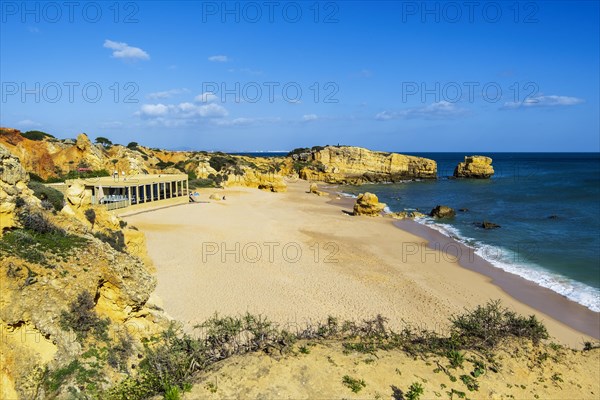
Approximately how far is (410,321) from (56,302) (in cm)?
1038

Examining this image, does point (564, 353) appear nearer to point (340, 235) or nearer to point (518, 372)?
point (518, 372)

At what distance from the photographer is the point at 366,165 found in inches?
3150

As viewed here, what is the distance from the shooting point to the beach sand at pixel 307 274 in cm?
1333

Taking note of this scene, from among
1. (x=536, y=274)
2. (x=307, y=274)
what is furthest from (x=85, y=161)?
(x=536, y=274)

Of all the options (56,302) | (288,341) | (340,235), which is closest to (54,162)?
(340,235)

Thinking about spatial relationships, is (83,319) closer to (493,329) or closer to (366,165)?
(493,329)

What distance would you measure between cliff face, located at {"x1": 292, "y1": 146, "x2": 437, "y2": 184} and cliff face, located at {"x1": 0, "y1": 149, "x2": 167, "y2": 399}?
67.1 m

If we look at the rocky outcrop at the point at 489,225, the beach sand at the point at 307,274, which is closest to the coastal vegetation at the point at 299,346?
the beach sand at the point at 307,274

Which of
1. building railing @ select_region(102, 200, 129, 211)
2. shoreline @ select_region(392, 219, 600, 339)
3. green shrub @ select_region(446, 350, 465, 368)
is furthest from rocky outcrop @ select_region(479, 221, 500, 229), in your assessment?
building railing @ select_region(102, 200, 129, 211)

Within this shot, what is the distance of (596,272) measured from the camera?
18906 millimetres

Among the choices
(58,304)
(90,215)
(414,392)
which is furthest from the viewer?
(90,215)

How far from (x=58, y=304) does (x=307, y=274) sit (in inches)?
442

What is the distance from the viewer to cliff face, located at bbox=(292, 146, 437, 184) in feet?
253

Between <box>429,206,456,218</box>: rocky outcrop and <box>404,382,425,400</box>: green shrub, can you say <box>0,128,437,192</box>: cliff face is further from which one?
<box>429,206,456,218</box>: rocky outcrop
